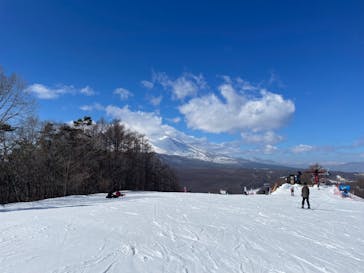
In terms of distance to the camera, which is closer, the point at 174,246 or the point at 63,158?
the point at 174,246

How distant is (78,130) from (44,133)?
552 centimetres

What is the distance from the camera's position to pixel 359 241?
9.32 meters

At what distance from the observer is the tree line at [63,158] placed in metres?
31.1

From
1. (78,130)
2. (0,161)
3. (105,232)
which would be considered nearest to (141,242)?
(105,232)

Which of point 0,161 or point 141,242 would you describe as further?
point 0,161

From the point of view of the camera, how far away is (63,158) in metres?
36.0

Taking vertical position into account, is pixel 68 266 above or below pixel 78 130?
below

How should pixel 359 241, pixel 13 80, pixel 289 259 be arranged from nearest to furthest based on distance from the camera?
pixel 289 259, pixel 359 241, pixel 13 80

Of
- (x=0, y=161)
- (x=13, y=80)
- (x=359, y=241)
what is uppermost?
(x=13, y=80)

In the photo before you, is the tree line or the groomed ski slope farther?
the tree line

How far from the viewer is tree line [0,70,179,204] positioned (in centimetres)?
3106

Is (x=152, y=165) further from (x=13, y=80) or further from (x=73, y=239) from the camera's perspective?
(x=73, y=239)

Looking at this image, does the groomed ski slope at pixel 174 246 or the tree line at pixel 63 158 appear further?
the tree line at pixel 63 158

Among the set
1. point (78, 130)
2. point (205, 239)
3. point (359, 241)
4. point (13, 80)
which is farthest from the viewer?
point (78, 130)
